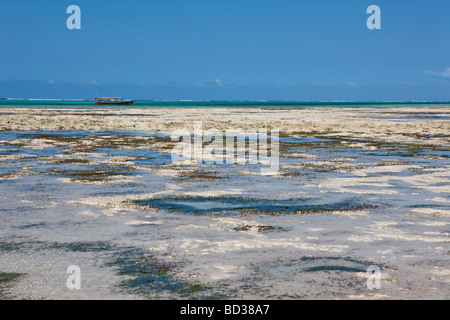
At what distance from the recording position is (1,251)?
272 inches

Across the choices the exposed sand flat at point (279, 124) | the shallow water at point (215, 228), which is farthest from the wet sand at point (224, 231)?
the exposed sand flat at point (279, 124)

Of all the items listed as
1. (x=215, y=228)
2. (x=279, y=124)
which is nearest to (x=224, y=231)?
(x=215, y=228)

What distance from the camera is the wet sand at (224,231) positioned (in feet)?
18.6

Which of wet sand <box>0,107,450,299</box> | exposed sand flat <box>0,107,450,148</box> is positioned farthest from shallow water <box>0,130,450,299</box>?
exposed sand flat <box>0,107,450,148</box>

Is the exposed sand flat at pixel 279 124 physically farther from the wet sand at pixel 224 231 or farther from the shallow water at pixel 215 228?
the shallow water at pixel 215 228

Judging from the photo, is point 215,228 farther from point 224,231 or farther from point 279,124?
point 279,124

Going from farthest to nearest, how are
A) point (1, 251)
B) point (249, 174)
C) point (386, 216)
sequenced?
1. point (249, 174)
2. point (386, 216)
3. point (1, 251)

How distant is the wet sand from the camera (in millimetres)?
5656

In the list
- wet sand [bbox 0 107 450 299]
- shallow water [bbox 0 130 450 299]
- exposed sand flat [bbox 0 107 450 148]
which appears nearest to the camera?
wet sand [bbox 0 107 450 299]

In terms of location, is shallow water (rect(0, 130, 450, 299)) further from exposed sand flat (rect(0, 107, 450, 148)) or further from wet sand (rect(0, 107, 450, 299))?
exposed sand flat (rect(0, 107, 450, 148))
